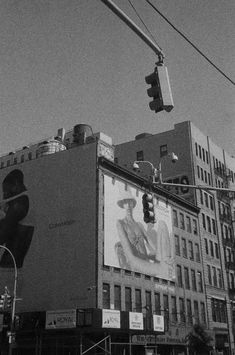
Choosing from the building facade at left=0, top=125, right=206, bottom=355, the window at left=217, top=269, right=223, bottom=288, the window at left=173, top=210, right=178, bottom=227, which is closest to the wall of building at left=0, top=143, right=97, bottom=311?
the building facade at left=0, top=125, right=206, bottom=355

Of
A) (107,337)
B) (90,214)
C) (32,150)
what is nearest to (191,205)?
(90,214)

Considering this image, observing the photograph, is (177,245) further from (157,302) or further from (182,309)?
(157,302)

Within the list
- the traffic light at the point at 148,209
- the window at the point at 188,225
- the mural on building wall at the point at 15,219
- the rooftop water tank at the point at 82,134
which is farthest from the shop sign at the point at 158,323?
the traffic light at the point at 148,209

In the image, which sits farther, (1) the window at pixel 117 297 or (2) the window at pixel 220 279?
(2) the window at pixel 220 279

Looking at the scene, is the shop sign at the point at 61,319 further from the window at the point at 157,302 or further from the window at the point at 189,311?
the window at the point at 189,311

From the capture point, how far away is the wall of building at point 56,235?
135 feet

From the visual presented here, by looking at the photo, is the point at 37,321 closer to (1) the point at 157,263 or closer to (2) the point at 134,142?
(1) the point at 157,263

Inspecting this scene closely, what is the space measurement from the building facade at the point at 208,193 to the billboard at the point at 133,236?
966 centimetres

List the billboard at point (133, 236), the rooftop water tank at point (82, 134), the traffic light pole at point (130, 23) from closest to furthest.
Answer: the traffic light pole at point (130, 23) < the billboard at point (133, 236) < the rooftop water tank at point (82, 134)

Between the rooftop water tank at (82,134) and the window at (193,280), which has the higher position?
the rooftop water tank at (82,134)

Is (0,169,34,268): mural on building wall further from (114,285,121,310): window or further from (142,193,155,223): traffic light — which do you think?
(142,193,155,223): traffic light

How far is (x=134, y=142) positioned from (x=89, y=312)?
38829 millimetres

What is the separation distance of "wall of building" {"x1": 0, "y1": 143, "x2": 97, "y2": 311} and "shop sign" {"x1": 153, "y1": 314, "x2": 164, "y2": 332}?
23.5 ft

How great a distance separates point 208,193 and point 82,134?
68.9ft
